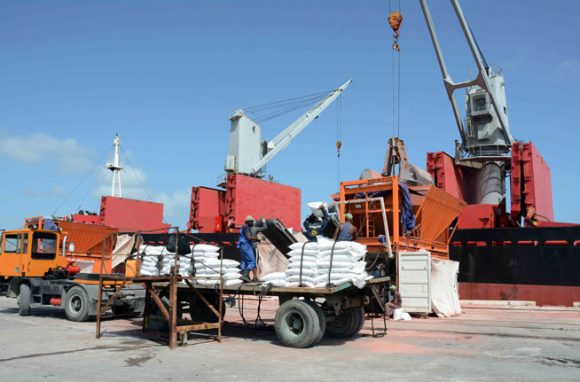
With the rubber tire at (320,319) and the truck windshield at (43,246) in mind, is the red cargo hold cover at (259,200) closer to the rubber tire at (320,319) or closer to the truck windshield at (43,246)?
the truck windshield at (43,246)

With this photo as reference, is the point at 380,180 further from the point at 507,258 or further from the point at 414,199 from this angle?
the point at 507,258

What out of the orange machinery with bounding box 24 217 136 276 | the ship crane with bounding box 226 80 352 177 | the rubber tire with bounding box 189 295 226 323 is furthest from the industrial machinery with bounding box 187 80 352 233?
the rubber tire with bounding box 189 295 226 323

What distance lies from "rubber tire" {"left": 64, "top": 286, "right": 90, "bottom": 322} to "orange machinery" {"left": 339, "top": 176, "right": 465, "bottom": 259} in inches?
336

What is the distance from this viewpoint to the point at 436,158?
2555cm

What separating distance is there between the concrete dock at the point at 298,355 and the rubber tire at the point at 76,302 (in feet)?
2.28

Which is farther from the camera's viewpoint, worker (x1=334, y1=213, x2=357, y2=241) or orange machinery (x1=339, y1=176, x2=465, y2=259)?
orange machinery (x1=339, y1=176, x2=465, y2=259)

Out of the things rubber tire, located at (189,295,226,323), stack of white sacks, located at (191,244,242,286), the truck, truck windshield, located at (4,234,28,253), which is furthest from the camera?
truck windshield, located at (4,234,28,253)

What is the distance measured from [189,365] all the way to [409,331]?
6039 millimetres

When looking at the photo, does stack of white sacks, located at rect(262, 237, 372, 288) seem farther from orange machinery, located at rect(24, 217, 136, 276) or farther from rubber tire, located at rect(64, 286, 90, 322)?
orange machinery, located at rect(24, 217, 136, 276)

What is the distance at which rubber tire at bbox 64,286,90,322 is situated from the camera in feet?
43.8

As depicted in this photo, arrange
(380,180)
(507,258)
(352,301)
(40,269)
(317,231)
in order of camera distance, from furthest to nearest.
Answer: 1. (507,258)
2. (380,180)
3. (40,269)
4. (317,231)
5. (352,301)

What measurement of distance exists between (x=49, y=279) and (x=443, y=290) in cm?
1218

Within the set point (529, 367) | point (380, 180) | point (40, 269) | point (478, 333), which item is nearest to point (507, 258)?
point (380, 180)

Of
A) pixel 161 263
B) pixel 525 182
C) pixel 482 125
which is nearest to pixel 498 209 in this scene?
pixel 525 182
